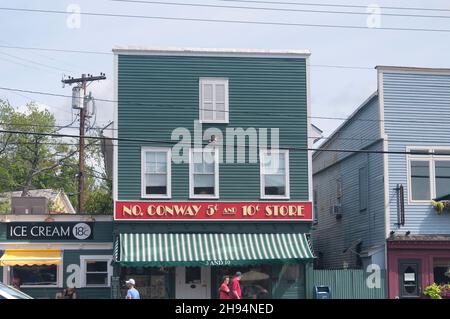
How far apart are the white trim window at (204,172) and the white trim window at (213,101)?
46.3 inches

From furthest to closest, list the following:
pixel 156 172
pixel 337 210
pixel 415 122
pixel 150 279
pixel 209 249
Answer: pixel 337 210 → pixel 415 122 → pixel 156 172 → pixel 150 279 → pixel 209 249

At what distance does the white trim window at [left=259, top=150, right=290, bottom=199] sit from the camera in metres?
28.7

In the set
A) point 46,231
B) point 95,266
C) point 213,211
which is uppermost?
point 213,211

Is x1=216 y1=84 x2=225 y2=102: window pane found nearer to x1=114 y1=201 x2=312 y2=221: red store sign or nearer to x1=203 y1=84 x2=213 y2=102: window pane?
x1=203 y1=84 x2=213 y2=102: window pane

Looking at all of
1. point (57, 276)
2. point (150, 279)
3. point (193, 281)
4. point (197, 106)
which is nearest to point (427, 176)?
point (197, 106)

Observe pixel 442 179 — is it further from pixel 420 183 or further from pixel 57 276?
pixel 57 276

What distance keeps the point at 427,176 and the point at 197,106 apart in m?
8.68

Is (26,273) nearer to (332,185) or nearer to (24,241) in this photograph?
(24,241)

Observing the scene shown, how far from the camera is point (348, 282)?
92.9ft

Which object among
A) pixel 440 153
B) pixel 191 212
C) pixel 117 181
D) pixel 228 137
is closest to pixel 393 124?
pixel 440 153

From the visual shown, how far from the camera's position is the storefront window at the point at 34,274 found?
2841 cm

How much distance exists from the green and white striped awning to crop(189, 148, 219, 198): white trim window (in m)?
1.59
